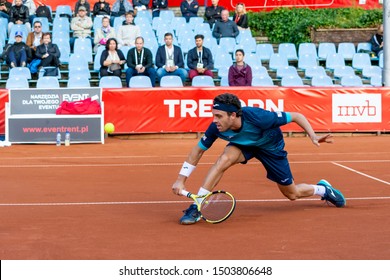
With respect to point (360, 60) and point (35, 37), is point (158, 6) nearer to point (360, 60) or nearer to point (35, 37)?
point (35, 37)

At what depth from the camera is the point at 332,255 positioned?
6918 mm

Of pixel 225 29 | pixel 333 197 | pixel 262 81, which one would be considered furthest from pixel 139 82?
pixel 333 197

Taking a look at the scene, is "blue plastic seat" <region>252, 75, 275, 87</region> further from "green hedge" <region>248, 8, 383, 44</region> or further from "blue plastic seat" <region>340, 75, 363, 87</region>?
"green hedge" <region>248, 8, 383, 44</region>

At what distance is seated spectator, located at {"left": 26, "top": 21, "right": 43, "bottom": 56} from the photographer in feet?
72.5

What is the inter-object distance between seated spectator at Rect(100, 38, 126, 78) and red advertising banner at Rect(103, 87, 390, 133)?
1475 mm

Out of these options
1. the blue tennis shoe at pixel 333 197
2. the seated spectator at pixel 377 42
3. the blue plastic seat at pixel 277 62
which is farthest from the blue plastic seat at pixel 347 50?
the blue tennis shoe at pixel 333 197

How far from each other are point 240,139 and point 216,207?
764 millimetres

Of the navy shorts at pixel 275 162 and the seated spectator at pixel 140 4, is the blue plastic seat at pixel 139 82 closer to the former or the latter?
the seated spectator at pixel 140 4

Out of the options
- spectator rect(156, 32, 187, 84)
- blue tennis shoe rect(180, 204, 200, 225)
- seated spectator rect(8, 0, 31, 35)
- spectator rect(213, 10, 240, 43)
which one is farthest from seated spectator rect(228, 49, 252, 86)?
blue tennis shoe rect(180, 204, 200, 225)

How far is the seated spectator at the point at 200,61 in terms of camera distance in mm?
20953

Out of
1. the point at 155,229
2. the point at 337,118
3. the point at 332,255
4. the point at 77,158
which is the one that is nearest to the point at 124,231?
the point at 155,229

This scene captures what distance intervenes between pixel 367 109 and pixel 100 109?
6.47 meters

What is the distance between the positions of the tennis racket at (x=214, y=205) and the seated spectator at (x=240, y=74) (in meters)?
11.9

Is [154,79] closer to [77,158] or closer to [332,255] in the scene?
[77,158]
